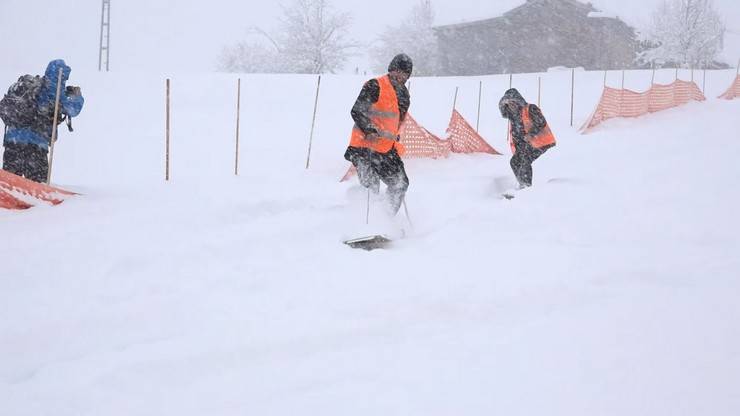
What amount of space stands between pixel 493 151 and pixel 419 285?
7.50 metres

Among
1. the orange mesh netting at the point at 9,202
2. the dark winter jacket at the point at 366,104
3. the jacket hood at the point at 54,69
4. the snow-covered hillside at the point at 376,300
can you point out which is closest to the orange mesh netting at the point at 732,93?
the snow-covered hillside at the point at 376,300

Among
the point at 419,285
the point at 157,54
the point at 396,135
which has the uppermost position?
the point at 157,54

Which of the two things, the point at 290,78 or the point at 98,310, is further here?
the point at 290,78

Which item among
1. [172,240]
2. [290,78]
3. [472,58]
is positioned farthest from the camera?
[472,58]

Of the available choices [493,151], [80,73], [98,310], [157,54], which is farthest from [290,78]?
[157,54]

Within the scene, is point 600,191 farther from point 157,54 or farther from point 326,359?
point 157,54

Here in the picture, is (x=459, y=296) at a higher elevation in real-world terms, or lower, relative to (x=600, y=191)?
lower

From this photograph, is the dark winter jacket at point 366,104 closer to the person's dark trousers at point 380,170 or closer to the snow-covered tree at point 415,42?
the person's dark trousers at point 380,170

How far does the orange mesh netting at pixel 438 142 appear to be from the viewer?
29.9 ft

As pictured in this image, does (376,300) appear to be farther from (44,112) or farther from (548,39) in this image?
(548,39)

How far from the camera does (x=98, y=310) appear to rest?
3.31 meters

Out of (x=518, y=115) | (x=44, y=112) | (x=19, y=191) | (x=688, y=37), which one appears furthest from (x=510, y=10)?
(x=19, y=191)

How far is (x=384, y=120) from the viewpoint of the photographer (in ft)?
17.1

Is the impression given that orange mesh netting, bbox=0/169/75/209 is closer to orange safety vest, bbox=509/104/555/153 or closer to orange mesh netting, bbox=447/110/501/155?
orange safety vest, bbox=509/104/555/153
